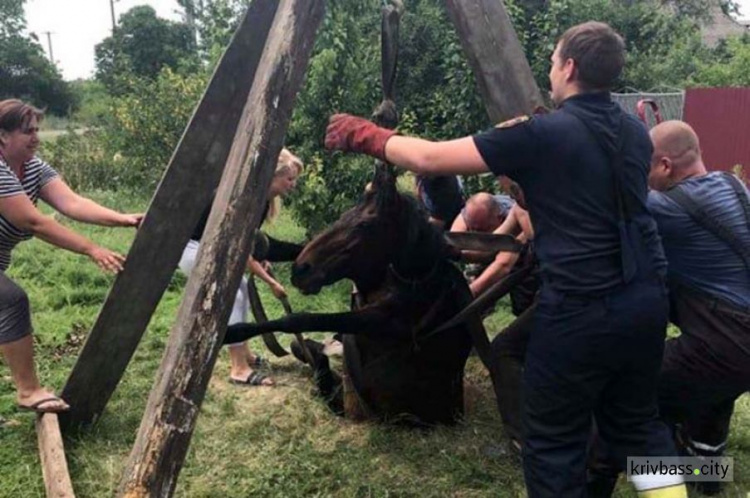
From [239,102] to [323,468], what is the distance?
190 centimetres

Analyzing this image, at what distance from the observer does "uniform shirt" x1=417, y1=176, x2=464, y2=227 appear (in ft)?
15.6

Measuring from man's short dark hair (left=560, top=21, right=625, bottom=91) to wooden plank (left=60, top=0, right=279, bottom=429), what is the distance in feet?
5.12

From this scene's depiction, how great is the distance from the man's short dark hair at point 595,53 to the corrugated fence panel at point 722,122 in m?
12.5

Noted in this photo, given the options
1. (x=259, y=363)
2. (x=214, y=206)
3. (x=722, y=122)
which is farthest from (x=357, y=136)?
(x=722, y=122)

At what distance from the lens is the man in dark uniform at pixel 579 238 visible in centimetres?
249

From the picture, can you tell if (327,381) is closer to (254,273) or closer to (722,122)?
(254,273)

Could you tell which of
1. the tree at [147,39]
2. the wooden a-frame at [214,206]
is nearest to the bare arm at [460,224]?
the wooden a-frame at [214,206]

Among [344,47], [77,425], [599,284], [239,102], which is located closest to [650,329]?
[599,284]

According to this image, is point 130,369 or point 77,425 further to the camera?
point 130,369

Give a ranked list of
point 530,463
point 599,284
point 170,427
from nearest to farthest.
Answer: point 170,427, point 599,284, point 530,463

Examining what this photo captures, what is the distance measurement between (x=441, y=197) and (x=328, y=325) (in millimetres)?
1537

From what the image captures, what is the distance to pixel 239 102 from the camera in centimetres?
363

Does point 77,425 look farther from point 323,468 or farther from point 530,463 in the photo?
point 530,463

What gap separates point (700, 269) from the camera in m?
3.18
